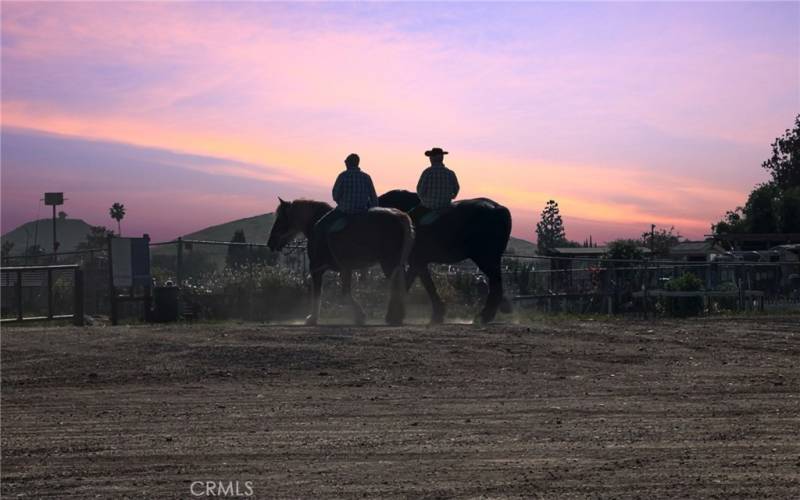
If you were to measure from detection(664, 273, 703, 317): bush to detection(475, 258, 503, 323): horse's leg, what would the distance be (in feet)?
19.4

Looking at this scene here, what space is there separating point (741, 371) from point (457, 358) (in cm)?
314

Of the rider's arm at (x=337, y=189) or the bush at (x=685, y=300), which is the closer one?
the rider's arm at (x=337, y=189)

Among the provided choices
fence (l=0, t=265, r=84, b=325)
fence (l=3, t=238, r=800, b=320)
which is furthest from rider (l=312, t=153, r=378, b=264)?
fence (l=0, t=265, r=84, b=325)

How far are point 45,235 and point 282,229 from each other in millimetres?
74208

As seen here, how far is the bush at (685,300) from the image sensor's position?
21.2 meters

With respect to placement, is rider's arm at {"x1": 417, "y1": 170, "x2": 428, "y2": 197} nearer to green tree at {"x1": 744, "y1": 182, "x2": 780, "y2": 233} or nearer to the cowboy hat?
the cowboy hat

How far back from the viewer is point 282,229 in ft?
58.9

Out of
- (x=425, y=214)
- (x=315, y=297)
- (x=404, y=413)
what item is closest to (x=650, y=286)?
(x=425, y=214)

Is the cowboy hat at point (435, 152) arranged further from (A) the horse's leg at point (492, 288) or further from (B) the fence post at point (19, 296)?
(B) the fence post at point (19, 296)

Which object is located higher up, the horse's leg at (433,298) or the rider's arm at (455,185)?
the rider's arm at (455,185)

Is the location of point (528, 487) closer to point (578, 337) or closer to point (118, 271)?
point (578, 337)

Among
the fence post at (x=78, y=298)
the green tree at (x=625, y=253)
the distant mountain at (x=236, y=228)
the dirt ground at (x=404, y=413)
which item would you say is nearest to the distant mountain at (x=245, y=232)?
the distant mountain at (x=236, y=228)

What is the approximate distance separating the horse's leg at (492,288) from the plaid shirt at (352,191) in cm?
209

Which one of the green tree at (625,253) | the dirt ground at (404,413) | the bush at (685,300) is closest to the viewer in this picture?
the dirt ground at (404,413)
